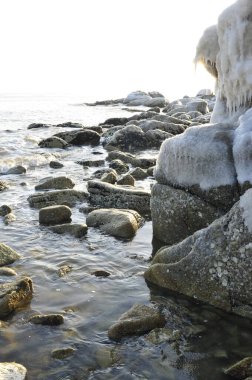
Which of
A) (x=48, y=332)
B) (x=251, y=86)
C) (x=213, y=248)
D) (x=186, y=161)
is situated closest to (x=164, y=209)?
(x=186, y=161)

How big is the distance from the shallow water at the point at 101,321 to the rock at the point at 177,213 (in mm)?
402

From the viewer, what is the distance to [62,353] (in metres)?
4.45

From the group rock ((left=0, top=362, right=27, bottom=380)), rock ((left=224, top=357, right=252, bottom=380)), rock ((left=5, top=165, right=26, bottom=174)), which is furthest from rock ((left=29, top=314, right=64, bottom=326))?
rock ((left=5, top=165, right=26, bottom=174))

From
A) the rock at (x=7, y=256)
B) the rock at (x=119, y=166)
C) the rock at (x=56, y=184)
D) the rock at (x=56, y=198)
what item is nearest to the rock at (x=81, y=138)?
the rock at (x=119, y=166)

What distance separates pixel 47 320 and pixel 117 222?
329 centimetres

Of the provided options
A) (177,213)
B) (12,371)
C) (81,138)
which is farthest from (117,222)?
(81,138)

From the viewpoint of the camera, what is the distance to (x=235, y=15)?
7.82 metres

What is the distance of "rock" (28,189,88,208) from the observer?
9758mm

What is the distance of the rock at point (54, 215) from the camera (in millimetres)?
8609

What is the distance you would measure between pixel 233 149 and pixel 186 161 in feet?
2.64

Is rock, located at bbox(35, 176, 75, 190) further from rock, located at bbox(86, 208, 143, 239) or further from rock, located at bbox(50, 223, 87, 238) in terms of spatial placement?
rock, located at bbox(50, 223, 87, 238)

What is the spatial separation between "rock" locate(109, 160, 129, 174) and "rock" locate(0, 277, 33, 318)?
8515mm

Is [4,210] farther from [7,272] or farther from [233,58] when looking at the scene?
[233,58]

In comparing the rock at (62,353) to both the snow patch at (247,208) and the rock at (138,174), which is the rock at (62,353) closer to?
the snow patch at (247,208)
